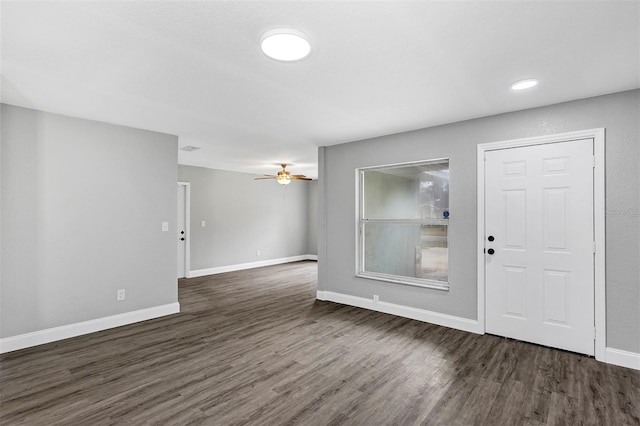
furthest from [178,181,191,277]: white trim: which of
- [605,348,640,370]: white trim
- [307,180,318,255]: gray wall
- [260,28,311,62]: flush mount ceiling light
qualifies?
[605,348,640,370]: white trim

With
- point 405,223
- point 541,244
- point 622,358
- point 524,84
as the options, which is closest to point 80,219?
point 405,223

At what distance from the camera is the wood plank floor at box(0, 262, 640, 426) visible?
2.14 metres

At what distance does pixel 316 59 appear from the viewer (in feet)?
7.54

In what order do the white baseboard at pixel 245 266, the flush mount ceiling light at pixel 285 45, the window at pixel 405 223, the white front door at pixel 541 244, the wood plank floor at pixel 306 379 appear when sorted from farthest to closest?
the white baseboard at pixel 245 266 → the window at pixel 405 223 → the white front door at pixel 541 244 → the wood plank floor at pixel 306 379 → the flush mount ceiling light at pixel 285 45

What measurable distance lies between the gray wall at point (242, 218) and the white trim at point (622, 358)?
6.88 m

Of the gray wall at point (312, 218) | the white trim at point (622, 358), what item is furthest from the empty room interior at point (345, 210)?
the gray wall at point (312, 218)

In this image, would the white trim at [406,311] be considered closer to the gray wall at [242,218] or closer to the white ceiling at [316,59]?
the white ceiling at [316,59]

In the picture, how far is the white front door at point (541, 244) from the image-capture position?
3.04 meters

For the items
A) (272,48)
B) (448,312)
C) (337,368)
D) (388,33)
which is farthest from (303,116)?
(448,312)

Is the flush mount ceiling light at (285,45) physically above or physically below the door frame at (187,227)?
above

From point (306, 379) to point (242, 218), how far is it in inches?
233

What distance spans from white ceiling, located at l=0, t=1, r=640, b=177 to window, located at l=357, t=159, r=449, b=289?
869 millimetres

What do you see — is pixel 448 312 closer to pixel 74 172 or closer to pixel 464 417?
pixel 464 417

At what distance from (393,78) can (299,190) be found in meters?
7.19
